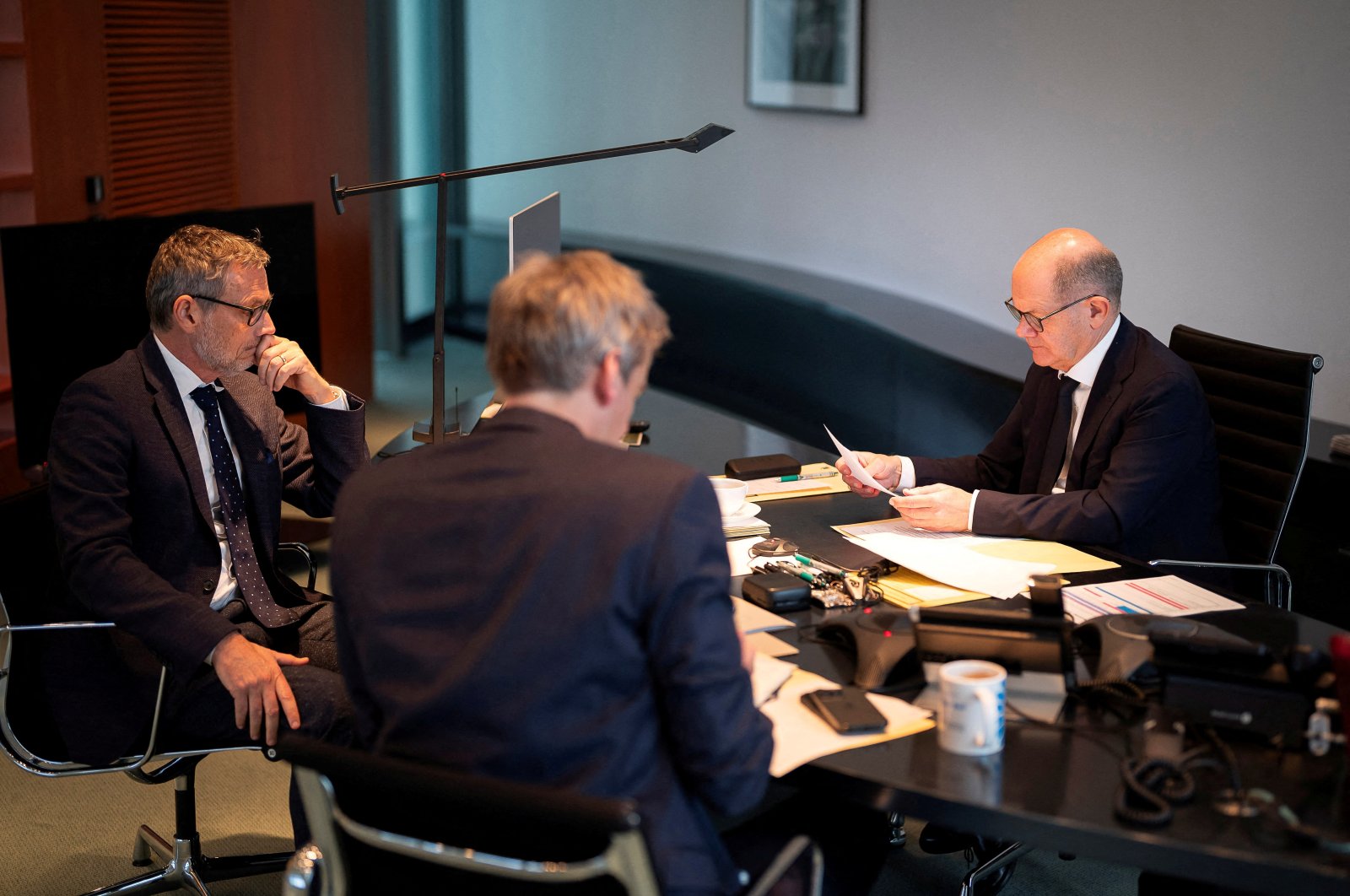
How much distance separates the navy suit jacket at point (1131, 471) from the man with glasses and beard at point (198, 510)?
1.34 m

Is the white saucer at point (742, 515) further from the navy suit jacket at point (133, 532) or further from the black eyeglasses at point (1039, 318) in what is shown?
the navy suit jacket at point (133, 532)

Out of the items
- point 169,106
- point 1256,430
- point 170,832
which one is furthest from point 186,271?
point 169,106

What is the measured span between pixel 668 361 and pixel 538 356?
5133mm

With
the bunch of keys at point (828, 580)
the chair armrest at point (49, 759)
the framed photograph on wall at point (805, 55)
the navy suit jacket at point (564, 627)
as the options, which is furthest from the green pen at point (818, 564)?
the framed photograph on wall at point (805, 55)

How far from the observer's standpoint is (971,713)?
1.59 metres

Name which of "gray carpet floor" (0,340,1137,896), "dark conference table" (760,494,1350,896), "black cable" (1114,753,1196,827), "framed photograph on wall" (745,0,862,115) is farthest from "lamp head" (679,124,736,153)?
"framed photograph on wall" (745,0,862,115)

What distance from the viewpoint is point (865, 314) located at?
5043mm

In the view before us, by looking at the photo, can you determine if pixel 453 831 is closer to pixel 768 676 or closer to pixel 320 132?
pixel 768 676

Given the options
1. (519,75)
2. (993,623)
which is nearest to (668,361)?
(519,75)

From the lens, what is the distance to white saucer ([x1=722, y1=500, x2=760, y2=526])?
8.16ft

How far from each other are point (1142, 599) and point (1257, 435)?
0.95 metres

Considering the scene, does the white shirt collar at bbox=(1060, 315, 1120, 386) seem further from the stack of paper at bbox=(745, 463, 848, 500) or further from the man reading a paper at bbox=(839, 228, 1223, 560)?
the stack of paper at bbox=(745, 463, 848, 500)

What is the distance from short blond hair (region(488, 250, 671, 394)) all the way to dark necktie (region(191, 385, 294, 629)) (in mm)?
1140

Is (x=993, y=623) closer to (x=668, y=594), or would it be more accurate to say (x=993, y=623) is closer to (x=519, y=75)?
(x=668, y=594)
